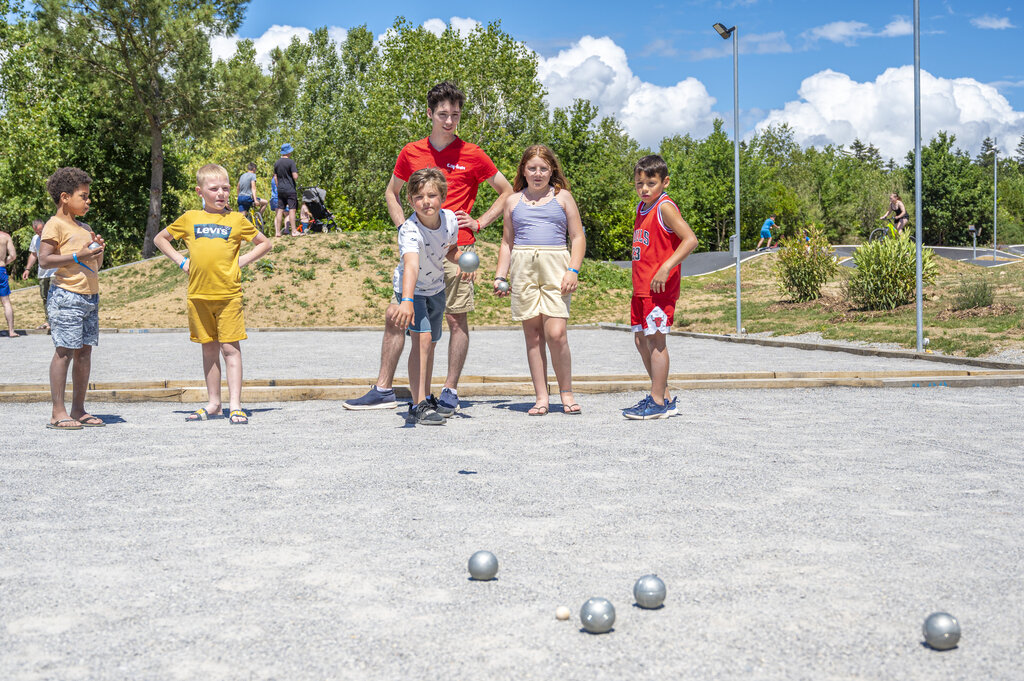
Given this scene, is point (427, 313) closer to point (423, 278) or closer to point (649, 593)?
point (423, 278)

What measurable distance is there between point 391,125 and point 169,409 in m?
43.2

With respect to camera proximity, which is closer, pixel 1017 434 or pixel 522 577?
pixel 522 577

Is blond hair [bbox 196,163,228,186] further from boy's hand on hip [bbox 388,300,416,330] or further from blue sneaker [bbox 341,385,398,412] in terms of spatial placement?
blue sneaker [bbox 341,385,398,412]

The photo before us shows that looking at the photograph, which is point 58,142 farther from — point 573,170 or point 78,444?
point 78,444

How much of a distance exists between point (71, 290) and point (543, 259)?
11.5 ft

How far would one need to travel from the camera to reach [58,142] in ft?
125

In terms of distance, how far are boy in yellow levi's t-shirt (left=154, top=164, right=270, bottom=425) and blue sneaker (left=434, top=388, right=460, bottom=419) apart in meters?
1.45

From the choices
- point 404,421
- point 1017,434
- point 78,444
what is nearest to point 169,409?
point 78,444

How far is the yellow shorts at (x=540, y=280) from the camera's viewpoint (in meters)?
7.23

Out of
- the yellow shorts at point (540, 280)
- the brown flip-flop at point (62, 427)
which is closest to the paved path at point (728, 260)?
the yellow shorts at point (540, 280)

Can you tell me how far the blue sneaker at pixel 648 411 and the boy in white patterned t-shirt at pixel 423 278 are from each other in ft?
4.74

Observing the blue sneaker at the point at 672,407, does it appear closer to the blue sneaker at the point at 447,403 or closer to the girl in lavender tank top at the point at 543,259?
the girl in lavender tank top at the point at 543,259

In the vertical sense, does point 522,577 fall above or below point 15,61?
below

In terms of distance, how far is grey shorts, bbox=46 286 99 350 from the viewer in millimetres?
6715
